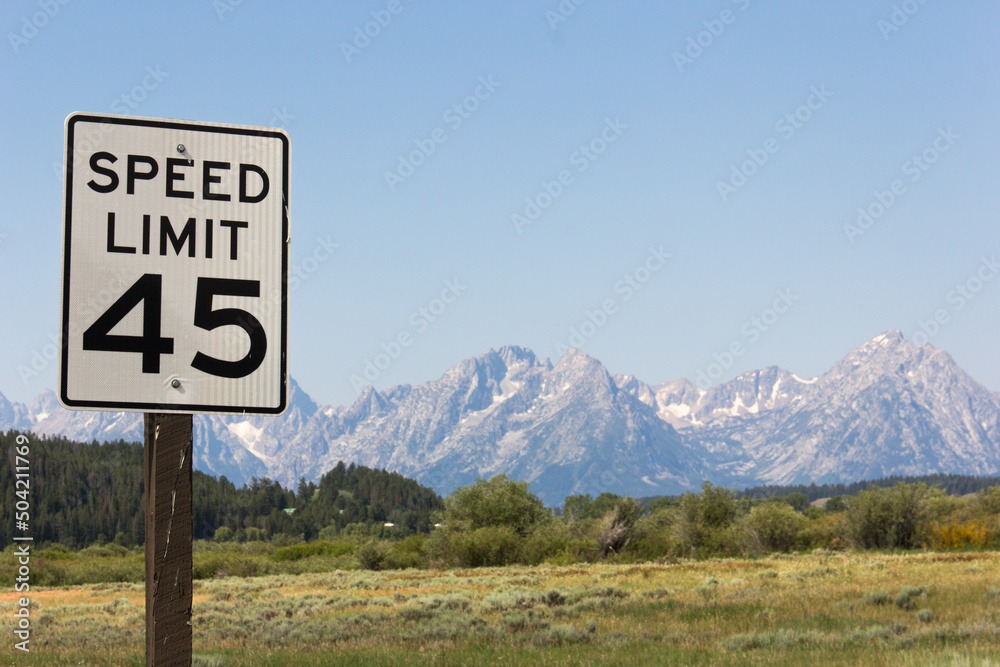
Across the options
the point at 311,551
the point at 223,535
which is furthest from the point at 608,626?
the point at 223,535

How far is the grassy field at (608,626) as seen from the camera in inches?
468

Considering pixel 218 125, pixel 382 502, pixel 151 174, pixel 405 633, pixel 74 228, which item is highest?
pixel 218 125

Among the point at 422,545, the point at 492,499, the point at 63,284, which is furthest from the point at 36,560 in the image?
the point at 63,284

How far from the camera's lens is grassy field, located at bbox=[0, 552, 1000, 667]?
1189 centimetres

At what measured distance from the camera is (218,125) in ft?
10.1

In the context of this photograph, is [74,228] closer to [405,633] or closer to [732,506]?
[405,633]

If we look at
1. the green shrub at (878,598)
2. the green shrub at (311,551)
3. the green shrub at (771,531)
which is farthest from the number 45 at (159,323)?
the green shrub at (311,551)

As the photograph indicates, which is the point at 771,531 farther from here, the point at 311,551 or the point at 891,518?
the point at 311,551

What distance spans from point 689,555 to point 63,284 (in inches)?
2695

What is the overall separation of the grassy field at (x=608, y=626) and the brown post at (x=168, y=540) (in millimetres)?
9241

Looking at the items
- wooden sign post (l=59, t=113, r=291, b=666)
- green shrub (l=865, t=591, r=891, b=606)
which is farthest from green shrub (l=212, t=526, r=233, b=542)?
wooden sign post (l=59, t=113, r=291, b=666)

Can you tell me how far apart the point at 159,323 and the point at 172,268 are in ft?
0.70

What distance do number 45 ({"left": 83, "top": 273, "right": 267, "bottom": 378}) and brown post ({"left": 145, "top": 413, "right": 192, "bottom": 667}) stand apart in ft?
0.74

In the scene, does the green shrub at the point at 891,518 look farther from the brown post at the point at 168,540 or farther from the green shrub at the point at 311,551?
the brown post at the point at 168,540
